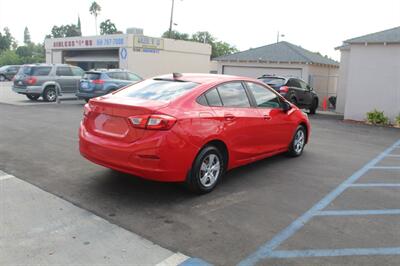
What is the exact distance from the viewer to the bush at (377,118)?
49.2 ft

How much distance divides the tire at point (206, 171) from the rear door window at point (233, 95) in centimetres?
81

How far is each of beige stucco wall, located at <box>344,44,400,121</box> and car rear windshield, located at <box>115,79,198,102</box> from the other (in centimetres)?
1147

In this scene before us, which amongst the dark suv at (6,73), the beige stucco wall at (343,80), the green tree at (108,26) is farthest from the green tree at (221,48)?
the beige stucco wall at (343,80)

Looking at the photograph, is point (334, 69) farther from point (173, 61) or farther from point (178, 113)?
point (178, 113)

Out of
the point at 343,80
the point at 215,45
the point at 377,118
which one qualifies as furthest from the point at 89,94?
the point at 215,45

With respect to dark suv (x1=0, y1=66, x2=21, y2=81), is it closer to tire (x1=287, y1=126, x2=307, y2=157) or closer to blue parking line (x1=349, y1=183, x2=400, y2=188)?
tire (x1=287, y1=126, x2=307, y2=157)

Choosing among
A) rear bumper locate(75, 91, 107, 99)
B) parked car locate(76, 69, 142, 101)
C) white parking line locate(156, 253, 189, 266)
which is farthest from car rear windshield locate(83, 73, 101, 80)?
white parking line locate(156, 253, 189, 266)

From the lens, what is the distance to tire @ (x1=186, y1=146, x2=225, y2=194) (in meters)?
5.37

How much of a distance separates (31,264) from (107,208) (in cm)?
140

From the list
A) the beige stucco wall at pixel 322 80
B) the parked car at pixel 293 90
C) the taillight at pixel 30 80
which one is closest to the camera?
the parked car at pixel 293 90

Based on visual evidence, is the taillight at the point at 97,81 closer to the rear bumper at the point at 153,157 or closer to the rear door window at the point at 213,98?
the rear door window at the point at 213,98

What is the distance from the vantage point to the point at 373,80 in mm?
15414

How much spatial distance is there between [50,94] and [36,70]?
4.04 ft

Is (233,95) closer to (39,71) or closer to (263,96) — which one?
(263,96)
